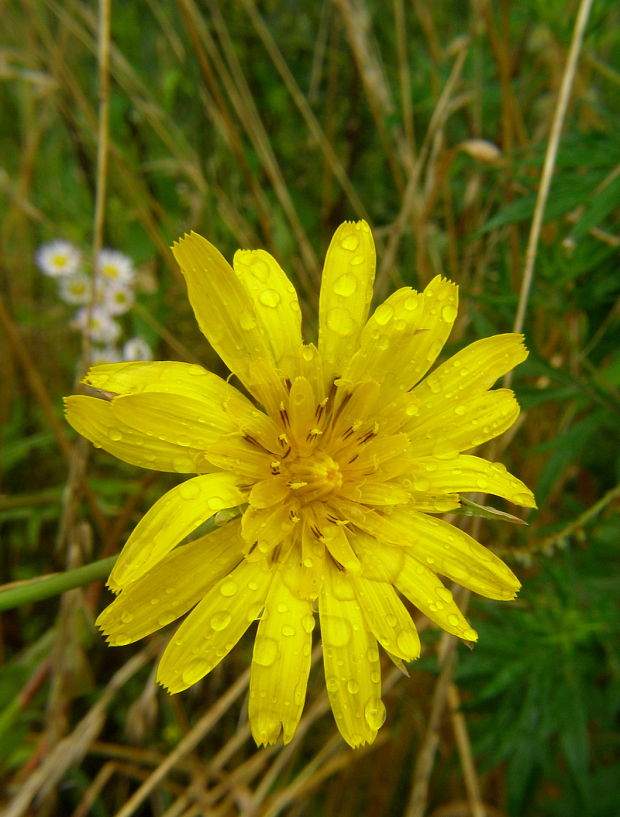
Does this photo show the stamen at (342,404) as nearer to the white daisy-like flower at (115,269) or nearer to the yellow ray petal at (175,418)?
the yellow ray petal at (175,418)

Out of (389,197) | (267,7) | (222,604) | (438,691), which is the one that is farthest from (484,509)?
(267,7)

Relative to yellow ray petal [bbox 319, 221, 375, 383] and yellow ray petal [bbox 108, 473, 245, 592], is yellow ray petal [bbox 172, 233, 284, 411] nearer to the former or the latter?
yellow ray petal [bbox 319, 221, 375, 383]

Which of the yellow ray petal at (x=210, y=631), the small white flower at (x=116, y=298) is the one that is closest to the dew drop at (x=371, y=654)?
the yellow ray petal at (x=210, y=631)

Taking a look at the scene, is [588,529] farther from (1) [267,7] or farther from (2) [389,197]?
(1) [267,7]

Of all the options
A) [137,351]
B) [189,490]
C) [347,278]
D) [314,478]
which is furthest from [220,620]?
[137,351]

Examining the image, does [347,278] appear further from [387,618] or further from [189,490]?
[387,618]

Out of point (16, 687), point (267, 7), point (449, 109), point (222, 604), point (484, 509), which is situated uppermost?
point (267, 7)

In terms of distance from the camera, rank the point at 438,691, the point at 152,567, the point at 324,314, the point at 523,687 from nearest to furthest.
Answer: the point at 152,567 < the point at 324,314 < the point at 438,691 < the point at 523,687
